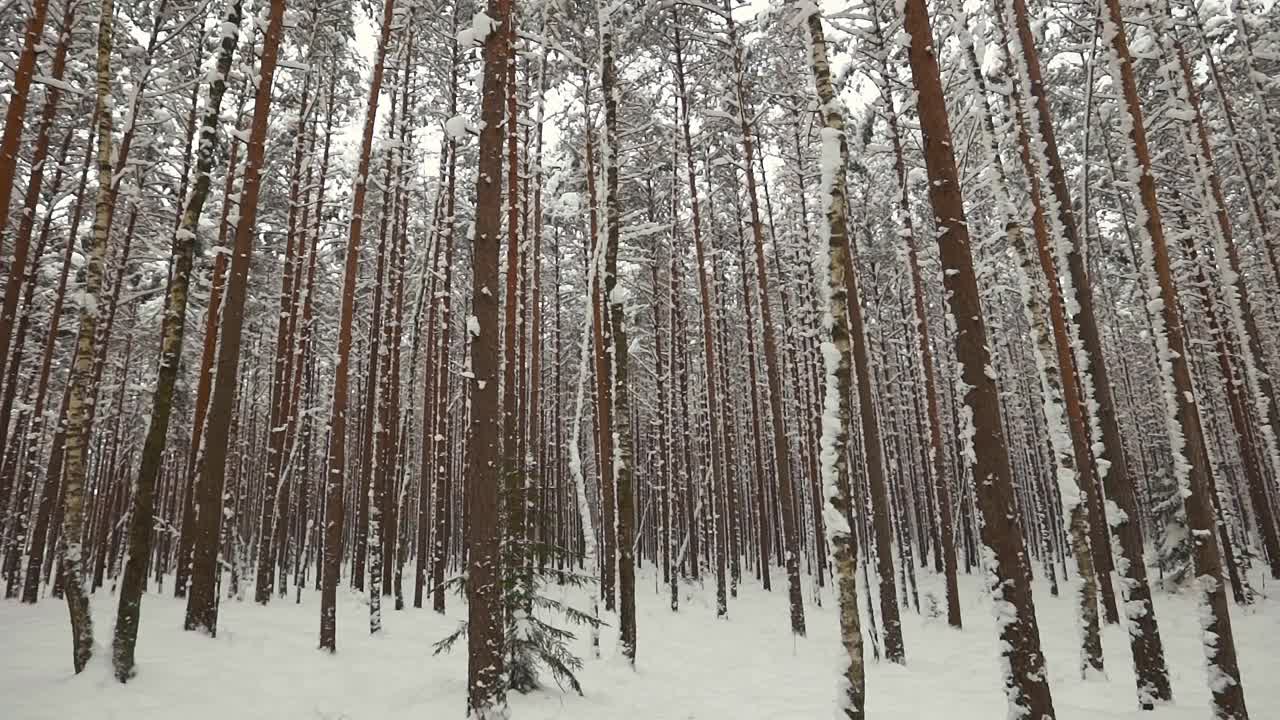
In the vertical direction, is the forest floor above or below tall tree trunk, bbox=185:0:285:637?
below

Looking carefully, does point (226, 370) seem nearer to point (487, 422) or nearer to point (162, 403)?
point (162, 403)

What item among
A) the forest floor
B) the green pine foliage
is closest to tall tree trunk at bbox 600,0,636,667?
the forest floor

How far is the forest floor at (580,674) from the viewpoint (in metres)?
6.75

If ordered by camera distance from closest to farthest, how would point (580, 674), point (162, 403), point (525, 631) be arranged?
point (162, 403) < point (525, 631) < point (580, 674)

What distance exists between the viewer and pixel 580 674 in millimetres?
9281

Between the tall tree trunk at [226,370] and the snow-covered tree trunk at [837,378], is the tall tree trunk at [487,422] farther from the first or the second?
the tall tree trunk at [226,370]

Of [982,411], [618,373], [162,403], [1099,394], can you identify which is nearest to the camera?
[982,411]

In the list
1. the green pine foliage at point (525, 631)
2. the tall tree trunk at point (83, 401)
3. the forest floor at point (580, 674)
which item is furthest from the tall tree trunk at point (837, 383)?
the tall tree trunk at point (83, 401)

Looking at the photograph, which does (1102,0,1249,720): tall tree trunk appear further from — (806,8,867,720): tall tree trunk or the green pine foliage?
the green pine foliage

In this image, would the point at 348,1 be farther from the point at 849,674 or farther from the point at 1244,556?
the point at 1244,556

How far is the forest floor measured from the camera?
6.75 m

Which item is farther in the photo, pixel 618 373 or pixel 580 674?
pixel 618 373

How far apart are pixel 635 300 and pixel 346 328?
56.3 ft

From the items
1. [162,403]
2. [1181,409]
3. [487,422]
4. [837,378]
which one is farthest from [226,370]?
[1181,409]
